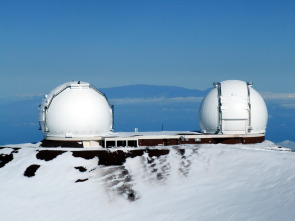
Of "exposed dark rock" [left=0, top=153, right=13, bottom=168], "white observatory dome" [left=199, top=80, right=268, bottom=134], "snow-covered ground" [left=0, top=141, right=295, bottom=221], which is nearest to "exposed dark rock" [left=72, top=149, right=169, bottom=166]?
"snow-covered ground" [left=0, top=141, right=295, bottom=221]

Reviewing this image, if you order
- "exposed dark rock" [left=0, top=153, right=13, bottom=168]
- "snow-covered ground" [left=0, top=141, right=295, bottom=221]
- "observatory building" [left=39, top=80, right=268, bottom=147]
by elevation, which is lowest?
"snow-covered ground" [left=0, top=141, right=295, bottom=221]

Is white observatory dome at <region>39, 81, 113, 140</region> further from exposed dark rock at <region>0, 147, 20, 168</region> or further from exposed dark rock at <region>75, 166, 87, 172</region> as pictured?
exposed dark rock at <region>75, 166, 87, 172</region>

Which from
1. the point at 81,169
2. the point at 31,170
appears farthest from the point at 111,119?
the point at 31,170

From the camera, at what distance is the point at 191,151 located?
166 feet

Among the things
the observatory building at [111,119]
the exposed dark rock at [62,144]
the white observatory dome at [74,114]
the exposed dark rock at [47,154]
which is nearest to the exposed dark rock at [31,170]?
the exposed dark rock at [47,154]

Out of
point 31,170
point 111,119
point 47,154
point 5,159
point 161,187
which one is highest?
point 111,119

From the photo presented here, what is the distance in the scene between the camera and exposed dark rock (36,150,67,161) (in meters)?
50.5

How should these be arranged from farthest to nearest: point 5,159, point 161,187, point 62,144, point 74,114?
point 62,144, point 74,114, point 5,159, point 161,187

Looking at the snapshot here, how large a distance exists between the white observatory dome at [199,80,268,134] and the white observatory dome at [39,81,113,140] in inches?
497

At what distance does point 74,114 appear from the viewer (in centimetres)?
5428

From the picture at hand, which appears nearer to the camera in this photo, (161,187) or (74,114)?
(161,187)

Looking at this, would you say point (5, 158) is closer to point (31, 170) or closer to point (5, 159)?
point (5, 159)

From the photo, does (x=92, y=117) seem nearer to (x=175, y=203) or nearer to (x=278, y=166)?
(x=175, y=203)

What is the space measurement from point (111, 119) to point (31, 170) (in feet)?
43.5
